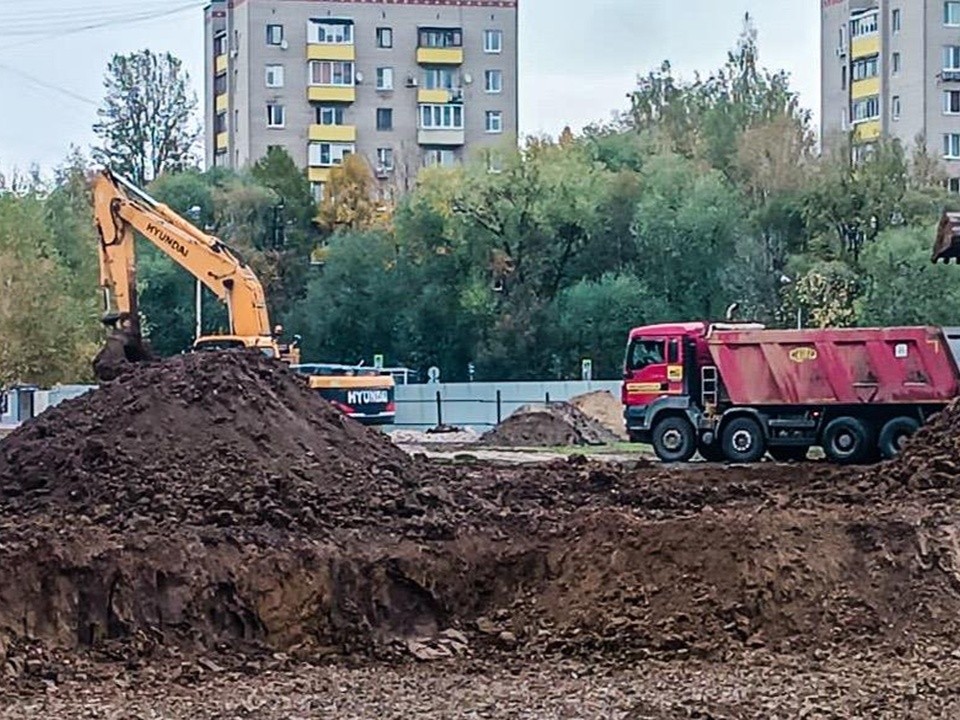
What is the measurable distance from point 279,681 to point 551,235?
41.8m

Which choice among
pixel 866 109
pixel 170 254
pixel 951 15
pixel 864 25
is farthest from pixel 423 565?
pixel 864 25

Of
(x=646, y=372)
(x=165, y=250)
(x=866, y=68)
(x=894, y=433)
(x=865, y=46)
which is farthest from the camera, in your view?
(x=866, y=68)

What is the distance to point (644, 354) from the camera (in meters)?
27.9

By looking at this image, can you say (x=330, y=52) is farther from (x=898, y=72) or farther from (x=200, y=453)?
(x=200, y=453)

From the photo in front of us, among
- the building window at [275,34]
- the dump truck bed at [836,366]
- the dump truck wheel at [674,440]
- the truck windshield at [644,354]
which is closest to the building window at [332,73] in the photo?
the building window at [275,34]

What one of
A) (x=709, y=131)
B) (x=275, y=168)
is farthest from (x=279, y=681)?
(x=275, y=168)

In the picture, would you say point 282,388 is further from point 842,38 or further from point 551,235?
point 842,38

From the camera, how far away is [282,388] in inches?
715

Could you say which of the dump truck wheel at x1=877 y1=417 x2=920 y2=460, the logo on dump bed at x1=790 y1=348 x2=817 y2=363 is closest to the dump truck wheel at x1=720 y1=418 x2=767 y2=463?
the logo on dump bed at x1=790 y1=348 x2=817 y2=363

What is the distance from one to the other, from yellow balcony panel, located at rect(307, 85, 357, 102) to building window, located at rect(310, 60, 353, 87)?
0.59ft

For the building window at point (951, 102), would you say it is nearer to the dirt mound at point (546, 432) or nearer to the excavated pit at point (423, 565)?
the dirt mound at point (546, 432)

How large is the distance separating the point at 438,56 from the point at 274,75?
24.2 ft

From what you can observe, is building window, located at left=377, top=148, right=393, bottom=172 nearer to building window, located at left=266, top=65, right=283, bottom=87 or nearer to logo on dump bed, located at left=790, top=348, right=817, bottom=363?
building window, located at left=266, top=65, right=283, bottom=87

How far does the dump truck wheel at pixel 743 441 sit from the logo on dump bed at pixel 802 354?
1.19 meters
